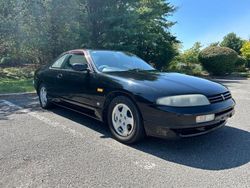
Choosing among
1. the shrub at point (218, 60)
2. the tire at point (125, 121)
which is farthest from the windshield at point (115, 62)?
the shrub at point (218, 60)

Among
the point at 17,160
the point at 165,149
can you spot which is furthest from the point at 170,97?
the point at 17,160

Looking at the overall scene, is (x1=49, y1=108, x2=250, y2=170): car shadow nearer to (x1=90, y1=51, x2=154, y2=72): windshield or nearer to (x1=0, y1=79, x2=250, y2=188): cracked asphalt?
(x1=0, y1=79, x2=250, y2=188): cracked asphalt

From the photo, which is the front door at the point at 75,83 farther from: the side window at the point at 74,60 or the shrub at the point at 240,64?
the shrub at the point at 240,64

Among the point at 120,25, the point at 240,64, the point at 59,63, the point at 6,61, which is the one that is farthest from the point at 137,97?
the point at 240,64

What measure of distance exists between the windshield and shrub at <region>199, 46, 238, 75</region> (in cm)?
1231

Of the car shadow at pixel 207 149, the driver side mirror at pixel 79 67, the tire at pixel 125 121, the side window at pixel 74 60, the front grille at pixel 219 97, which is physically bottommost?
the car shadow at pixel 207 149

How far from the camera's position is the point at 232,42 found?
32.4 m

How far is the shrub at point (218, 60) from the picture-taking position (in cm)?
1645

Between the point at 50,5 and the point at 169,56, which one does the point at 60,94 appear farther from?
the point at 169,56

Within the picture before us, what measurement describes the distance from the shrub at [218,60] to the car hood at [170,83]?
512 inches

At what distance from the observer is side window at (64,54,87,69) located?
16.5 ft

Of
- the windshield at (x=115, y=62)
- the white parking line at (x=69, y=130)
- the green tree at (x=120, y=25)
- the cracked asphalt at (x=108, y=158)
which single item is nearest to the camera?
the cracked asphalt at (x=108, y=158)

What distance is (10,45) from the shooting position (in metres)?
12.9

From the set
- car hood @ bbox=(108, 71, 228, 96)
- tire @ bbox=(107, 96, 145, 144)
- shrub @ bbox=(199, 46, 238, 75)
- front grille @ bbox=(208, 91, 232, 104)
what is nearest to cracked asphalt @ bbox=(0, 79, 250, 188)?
tire @ bbox=(107, 96, 145, 144)
